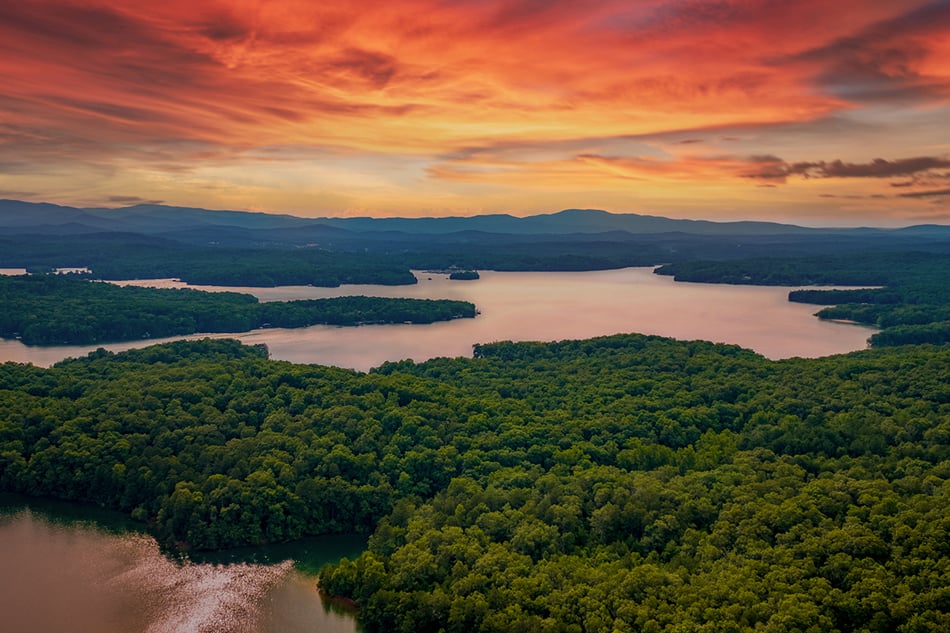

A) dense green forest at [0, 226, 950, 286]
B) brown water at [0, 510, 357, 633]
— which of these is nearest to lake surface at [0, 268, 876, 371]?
dense green forest at [0, 226, 950, 286]

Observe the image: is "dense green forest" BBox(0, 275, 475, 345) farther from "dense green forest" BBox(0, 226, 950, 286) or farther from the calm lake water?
"dense green forest" BBox(0, 226, 950, 286)

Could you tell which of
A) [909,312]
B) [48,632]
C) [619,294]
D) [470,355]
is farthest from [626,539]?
[619,294]

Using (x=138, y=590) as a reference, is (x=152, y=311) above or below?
above

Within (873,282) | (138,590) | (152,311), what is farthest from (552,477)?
(873,282)

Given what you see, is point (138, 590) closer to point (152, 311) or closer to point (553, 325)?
point (152, 311)

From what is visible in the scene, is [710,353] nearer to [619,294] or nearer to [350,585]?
[350,585]

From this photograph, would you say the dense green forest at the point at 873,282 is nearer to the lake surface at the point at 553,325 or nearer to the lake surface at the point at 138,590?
the lake surface at the point at 553,325
